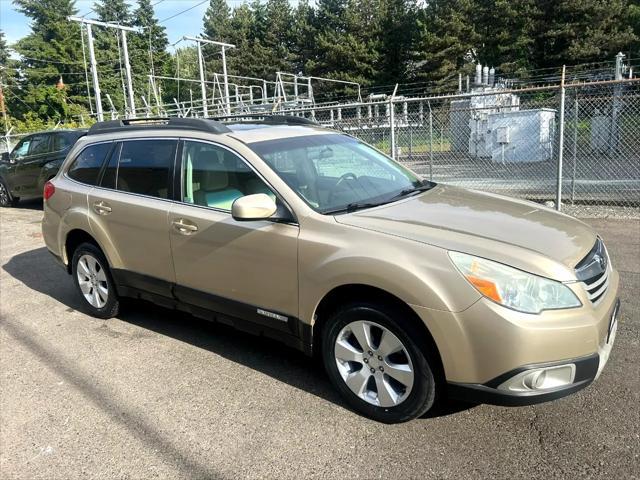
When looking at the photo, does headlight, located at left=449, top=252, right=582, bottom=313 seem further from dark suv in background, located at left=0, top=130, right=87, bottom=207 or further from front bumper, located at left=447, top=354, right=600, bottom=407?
dark suv in background, located at left=0, top=130, right=87, bottom=207

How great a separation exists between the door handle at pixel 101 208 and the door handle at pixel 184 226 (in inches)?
37.3

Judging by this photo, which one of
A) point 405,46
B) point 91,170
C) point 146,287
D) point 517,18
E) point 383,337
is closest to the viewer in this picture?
point 383,337

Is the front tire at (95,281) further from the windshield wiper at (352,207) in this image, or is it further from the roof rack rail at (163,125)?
the windshield wiper at (352,207)

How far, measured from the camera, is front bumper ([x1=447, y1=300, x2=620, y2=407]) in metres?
2.59

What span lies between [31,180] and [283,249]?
1016 centimetres

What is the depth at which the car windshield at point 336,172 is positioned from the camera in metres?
3.49

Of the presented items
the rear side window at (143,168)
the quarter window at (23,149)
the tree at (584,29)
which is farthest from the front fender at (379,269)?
the tree at (584,29)

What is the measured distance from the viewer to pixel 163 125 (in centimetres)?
434

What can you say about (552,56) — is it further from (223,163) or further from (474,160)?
(223,163)

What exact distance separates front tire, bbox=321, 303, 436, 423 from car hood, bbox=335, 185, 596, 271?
48 cm

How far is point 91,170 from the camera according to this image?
16.0 ft

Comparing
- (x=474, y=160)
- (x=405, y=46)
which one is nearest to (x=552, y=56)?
(x=405, y=46)

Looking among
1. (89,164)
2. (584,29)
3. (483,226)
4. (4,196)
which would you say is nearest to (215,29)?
(584,29)

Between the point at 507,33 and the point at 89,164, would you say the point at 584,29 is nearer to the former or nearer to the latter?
the point at 507,33
